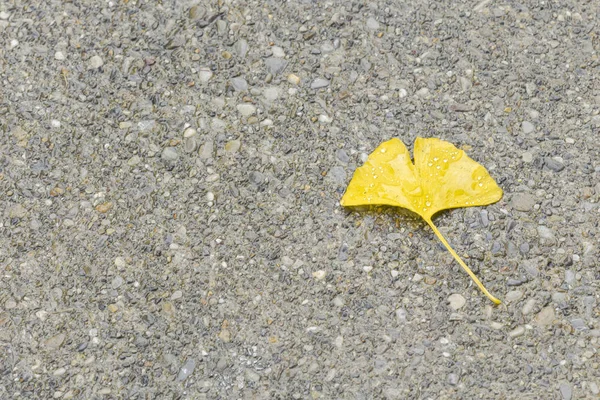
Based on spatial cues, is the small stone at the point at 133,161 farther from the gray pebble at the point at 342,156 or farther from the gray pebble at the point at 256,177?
the gray pebble at the point at 342,156

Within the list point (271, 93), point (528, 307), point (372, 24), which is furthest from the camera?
point (372, 24)

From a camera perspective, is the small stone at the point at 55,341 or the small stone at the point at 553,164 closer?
the small stone at the point at 55,341

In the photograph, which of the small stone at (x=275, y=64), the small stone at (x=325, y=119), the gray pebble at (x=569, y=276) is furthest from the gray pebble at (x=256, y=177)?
the gray pebble at (x=569, y=276)

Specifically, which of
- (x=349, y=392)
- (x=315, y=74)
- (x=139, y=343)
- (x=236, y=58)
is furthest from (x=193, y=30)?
(x=349, y=392)

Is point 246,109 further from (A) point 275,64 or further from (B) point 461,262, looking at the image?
(B) point 461,262

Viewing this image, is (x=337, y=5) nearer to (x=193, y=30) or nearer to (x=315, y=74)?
(x=315, y=74)

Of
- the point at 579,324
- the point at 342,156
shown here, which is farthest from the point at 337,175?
the point at 579,324
